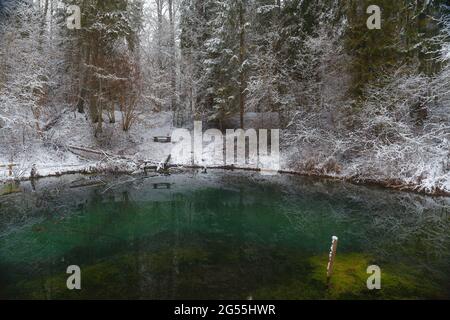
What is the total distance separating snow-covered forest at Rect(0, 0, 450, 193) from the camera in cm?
1945

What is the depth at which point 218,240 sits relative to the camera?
484 inches

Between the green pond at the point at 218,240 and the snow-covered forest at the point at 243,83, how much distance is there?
10.2 feet

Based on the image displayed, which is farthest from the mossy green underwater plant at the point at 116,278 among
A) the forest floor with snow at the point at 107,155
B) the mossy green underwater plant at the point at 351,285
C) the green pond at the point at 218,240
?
the forest floor with snow at the point at 107,155

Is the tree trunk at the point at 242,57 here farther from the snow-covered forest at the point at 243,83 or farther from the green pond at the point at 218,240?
the green pond at the point at 218,240

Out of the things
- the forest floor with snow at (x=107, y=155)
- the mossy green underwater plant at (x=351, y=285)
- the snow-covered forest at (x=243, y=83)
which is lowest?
the mossy green underwater plant at (x=351, y=285)

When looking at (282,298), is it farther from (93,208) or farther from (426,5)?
(426,5)

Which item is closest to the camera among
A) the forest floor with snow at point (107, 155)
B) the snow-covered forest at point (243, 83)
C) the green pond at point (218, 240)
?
the green pond at point (218, 240)

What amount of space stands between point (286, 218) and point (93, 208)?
8.43 m

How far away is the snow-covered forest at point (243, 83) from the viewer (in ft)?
63.8

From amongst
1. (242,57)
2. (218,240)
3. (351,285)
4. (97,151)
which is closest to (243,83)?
(242,57)

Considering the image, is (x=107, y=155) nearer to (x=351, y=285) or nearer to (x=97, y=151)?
(x=97, y=151)

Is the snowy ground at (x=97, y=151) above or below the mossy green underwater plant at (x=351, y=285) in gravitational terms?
above

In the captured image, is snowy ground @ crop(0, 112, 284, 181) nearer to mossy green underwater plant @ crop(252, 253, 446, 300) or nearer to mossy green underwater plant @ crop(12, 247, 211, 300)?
mossy green underwater plant @ crop(12, 247, 211, 300)

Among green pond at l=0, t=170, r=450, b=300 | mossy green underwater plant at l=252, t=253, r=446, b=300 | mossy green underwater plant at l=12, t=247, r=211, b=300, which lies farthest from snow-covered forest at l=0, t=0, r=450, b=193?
mossy green underwater plant at l=12, t=247, r=211, b=300
